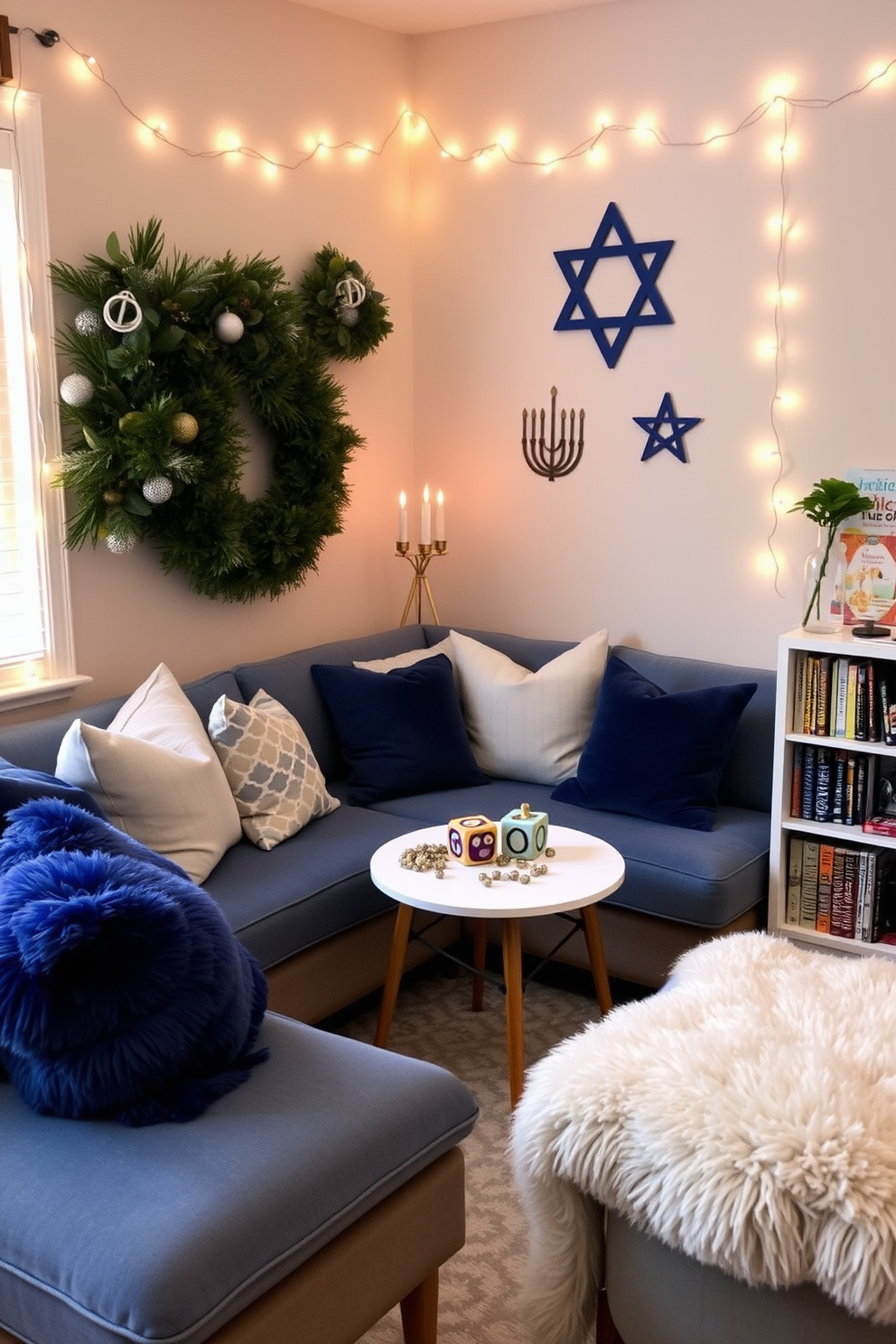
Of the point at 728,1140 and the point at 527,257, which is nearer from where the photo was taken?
the point at 728,1140

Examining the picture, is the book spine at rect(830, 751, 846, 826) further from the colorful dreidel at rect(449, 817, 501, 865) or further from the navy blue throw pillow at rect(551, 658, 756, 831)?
the colorful dreidel at rect(449, 817, 501, 865)

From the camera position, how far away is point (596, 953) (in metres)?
2.85

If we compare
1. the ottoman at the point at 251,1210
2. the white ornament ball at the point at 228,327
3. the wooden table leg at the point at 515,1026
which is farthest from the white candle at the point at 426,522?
the ottoman at the point at 251,1210

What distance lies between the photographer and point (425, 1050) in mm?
2953

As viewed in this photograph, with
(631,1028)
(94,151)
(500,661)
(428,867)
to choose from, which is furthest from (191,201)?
(631,1028)

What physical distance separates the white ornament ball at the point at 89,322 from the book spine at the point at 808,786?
2.10 meters

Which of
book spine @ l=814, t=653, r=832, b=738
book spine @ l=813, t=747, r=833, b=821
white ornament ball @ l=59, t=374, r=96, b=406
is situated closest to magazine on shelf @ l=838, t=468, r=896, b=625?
book spine @ l=814, t=653, r=832, b=738

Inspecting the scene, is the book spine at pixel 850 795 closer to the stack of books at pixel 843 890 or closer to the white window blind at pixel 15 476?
the stack of books at pixel 843 890

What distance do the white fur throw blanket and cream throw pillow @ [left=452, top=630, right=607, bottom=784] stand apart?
1.52 metres

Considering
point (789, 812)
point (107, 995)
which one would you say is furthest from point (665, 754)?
point (107, 995)

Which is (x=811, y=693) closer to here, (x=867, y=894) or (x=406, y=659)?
(x=867, y=894)

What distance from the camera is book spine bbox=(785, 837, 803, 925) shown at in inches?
126

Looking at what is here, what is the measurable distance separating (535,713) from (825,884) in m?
0.95

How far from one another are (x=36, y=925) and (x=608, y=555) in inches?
100
